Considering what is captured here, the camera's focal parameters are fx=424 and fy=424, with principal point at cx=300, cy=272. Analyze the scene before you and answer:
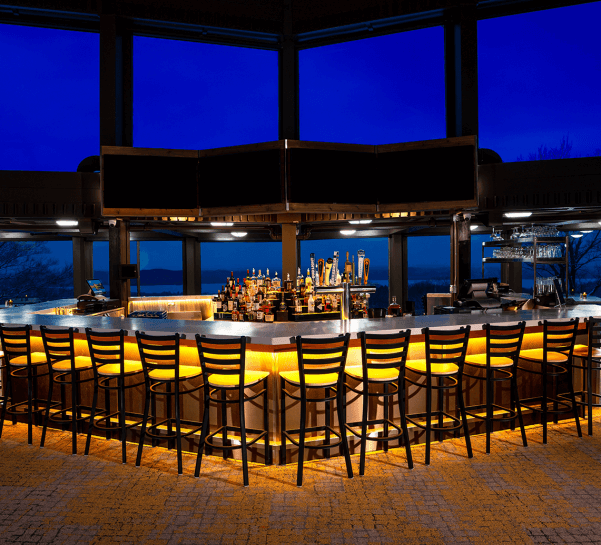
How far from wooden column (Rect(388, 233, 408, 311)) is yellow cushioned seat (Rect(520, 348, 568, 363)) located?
6795 millimetres

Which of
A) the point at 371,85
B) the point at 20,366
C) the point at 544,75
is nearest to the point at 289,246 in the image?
the point at 20,366

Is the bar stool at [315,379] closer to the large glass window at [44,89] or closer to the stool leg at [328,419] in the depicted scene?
the stool leg at [328,419]

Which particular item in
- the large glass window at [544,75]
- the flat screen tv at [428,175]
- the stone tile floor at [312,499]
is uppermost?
the large glass window at [544,75]

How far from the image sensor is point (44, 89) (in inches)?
690

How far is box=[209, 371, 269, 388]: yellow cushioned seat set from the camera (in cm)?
347

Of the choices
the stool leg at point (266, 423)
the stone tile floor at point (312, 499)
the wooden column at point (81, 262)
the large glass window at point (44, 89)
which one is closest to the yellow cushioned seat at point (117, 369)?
the stone tile floor at point (312, 499)

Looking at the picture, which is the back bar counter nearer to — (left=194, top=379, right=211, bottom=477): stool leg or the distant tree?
(left=194, top=379, right=211, bottom=477): stool leg

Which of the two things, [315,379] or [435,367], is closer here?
[315,379]

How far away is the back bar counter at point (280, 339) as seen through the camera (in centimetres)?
381

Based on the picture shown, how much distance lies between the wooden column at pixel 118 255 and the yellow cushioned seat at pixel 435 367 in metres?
5.63

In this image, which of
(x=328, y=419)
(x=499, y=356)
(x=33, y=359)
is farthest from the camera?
(x=33, y=359)

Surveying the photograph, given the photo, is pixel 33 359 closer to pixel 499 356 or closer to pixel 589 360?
pixel 499 356

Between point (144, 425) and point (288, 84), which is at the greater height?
point (288, 84)

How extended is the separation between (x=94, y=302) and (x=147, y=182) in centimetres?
212
